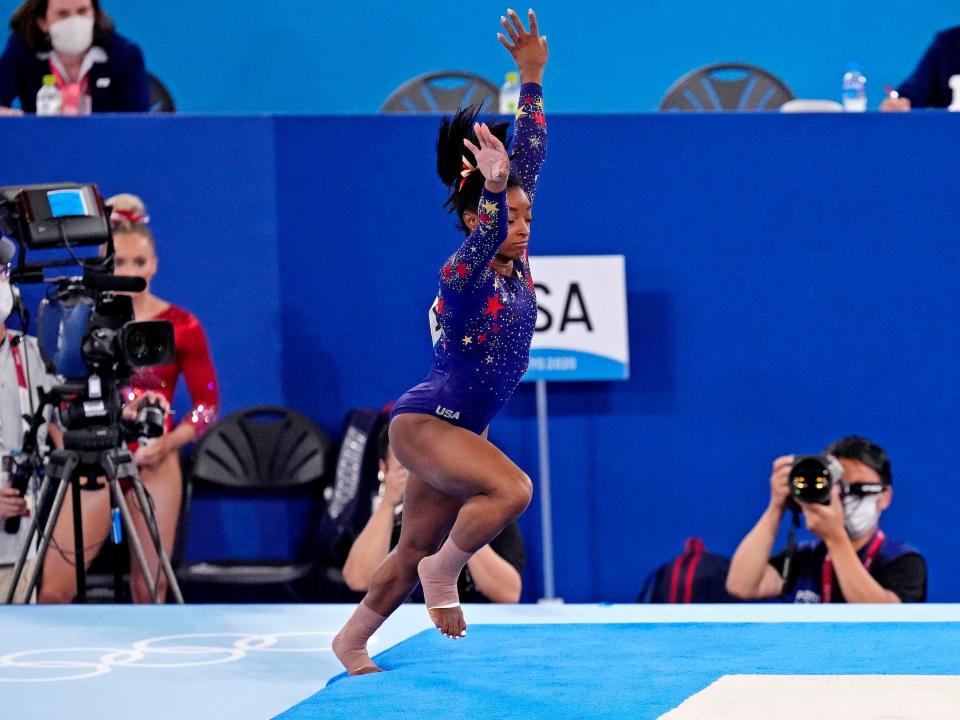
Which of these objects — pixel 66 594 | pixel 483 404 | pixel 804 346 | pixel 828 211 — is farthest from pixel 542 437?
pixel 483 404

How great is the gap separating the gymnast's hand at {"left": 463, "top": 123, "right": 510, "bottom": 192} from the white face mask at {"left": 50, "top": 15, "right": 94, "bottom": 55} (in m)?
3.35

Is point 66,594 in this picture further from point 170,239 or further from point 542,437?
point 542,437

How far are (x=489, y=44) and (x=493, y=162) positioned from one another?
6.44 meters

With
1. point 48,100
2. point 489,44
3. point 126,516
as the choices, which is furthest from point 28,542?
point 489,44

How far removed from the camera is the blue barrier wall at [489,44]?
917cm

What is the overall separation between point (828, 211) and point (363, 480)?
2.13 meters

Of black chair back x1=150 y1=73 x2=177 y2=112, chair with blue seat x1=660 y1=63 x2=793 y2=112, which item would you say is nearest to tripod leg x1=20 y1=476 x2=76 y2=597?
black chair back x1=150 y1=73 x2=177 y2=112

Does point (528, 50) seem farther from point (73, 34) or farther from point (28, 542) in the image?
point (73, 34)

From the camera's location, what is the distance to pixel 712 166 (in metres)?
5.75

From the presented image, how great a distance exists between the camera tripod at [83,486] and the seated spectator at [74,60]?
1857mm

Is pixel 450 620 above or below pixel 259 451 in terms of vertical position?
below

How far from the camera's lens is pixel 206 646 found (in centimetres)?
377

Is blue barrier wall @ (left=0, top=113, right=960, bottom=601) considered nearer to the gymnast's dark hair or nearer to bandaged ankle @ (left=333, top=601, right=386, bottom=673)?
the gymnast's dark hair

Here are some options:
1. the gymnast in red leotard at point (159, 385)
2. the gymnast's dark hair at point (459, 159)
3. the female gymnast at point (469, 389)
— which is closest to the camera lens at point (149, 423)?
the gymnast in red leotard at point (159, 385)
